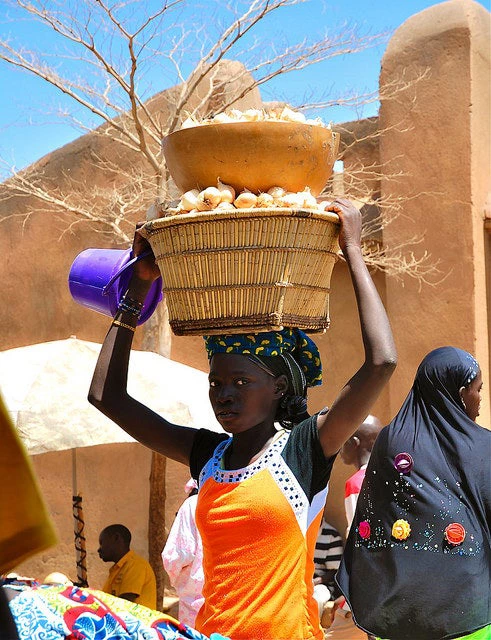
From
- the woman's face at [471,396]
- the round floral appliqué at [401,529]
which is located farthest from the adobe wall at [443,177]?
the round floral appliqué at [401,529]

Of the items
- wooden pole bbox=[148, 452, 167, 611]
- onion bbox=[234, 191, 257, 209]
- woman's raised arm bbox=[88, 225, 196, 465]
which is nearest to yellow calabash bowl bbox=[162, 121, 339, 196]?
onion bbox=[234, 191, 257, 209]

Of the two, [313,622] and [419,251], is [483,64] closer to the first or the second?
[419,251]

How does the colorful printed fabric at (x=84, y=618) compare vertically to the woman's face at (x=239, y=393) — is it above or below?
below

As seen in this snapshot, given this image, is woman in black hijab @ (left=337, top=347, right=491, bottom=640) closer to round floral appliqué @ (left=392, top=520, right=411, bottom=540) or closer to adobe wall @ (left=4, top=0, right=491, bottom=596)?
round floral appliqué @ (left=392, top=520, right=411, bottom=540)

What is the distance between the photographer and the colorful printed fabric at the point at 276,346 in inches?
110

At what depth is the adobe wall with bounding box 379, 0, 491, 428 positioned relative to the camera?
7801 mm

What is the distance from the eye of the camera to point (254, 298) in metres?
2.71

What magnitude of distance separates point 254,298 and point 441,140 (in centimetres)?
567

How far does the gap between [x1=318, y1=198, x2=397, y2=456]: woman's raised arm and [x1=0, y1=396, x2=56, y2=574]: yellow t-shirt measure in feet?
4.91

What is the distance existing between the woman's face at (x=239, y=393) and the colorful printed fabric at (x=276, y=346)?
0.10 feet

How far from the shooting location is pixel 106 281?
3393mm

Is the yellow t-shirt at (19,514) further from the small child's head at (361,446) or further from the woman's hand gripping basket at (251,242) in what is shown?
the small child's head at (361,446)

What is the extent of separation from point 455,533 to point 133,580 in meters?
3.46

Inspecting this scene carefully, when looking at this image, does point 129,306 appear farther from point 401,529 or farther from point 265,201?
point 401,529
